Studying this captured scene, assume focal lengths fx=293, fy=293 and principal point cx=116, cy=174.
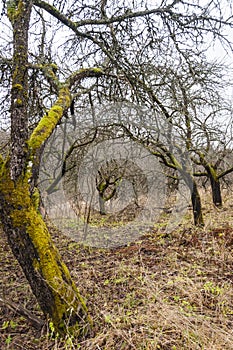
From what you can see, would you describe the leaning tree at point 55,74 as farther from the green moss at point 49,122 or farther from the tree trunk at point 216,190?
the tree trunk at point 216,190

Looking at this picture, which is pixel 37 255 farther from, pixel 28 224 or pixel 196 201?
pixel 196 201

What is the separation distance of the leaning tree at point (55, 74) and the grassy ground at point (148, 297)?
35 centimetres

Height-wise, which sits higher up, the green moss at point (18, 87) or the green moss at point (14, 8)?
the green moss at point (14, 8)

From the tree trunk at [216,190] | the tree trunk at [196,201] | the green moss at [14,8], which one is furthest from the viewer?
the tree trunk at [216,190]

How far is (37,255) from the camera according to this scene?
240cm

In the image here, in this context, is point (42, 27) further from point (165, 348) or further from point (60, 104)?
point (165, 348)

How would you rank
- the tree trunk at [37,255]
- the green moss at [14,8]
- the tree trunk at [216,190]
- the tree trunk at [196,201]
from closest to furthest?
the tree trunk at [37,255] < the green moss at [14,8] < the tree trunk at [196,201] < the tree trunk at [216,190]

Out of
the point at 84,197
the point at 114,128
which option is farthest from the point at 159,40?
the point at 84,197

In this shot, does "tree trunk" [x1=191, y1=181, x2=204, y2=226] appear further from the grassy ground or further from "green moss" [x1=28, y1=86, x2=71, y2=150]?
"green moss" [x1=28, y1=86, x2=71, y2=150]

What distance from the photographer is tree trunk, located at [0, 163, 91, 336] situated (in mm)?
2357

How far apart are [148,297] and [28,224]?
153cm

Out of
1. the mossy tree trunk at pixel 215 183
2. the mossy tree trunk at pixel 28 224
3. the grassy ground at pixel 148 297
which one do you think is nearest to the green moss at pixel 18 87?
the mossy tree trunk at pixel 28 224

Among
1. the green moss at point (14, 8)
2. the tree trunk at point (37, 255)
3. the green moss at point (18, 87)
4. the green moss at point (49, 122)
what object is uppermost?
the green moss at point (14, 8)

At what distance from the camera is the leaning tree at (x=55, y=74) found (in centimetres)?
241
